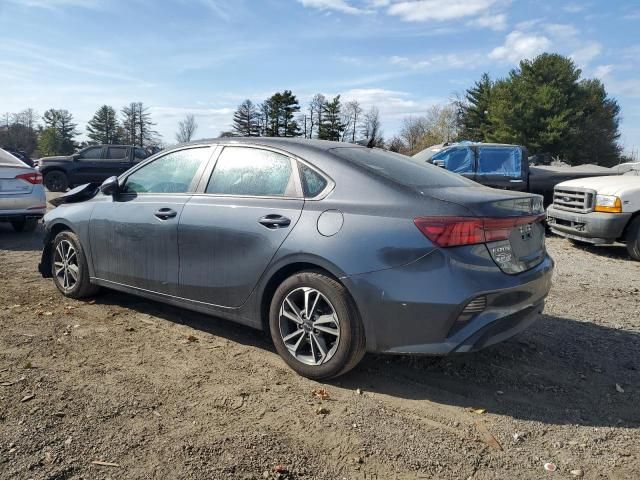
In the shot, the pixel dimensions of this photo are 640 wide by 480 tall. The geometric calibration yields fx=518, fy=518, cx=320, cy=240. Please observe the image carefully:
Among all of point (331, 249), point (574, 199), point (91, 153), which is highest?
point (91, 153)

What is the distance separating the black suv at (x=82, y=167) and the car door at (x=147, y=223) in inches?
564

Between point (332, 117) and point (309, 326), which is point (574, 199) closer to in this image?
point (309, 326)

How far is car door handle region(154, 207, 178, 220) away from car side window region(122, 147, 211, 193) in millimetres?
195

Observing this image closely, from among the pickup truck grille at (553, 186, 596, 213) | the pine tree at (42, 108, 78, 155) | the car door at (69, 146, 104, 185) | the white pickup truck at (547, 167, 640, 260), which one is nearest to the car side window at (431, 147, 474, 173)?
the pickup truck grille at (553, 186, 596, 213)

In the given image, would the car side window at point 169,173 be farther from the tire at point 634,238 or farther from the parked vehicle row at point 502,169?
the parked vehicle row at point 502,169

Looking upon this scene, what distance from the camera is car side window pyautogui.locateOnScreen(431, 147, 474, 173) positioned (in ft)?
37.8

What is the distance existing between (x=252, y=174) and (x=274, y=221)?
547 millimetres

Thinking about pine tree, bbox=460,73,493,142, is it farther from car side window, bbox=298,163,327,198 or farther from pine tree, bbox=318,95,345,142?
car side window, bbox=298,163,327,198

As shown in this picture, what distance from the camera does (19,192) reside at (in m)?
8.54

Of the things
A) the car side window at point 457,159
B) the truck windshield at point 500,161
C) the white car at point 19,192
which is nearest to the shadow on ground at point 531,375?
the white car at point 19,192

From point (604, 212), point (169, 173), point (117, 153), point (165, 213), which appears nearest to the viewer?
point (165, 213)

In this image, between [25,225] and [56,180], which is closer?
[25,225]

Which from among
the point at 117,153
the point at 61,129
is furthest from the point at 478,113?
the point at 61,129

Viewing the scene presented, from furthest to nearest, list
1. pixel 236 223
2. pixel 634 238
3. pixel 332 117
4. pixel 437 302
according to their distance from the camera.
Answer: pixel 332 117, pixel 634 238, pixel 236 223, pixel 437 302
